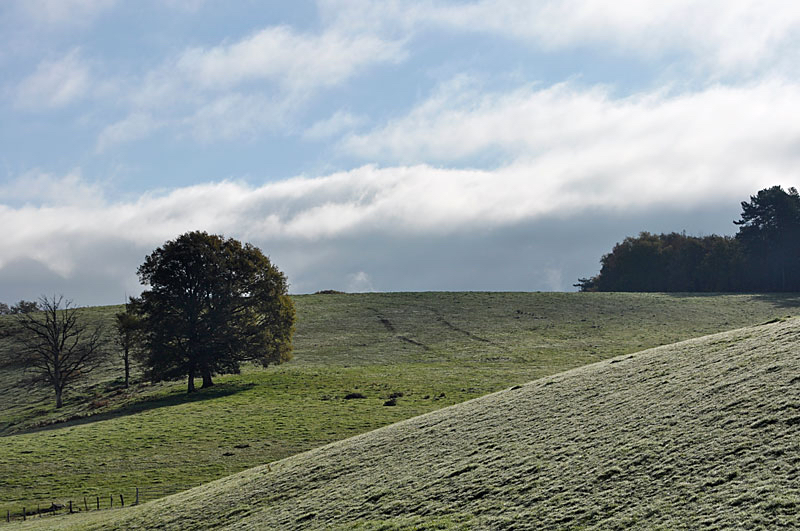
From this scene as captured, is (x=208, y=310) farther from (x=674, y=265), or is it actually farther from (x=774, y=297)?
(x=674, y=265)

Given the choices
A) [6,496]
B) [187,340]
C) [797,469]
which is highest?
[187,340]

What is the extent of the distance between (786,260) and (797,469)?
137503mm

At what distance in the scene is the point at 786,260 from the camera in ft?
442

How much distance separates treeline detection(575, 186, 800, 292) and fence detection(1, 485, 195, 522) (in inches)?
4749

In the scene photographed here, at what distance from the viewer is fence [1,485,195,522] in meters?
35.5

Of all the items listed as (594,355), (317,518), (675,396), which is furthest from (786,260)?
(317,518)

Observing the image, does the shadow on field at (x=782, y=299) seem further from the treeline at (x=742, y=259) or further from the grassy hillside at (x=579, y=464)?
the grassy hillside at (x=579, y=464)

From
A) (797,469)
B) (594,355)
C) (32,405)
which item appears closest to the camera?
(797,469)

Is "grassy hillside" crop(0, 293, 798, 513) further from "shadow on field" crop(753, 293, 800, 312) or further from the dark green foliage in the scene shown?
the dark green foliage

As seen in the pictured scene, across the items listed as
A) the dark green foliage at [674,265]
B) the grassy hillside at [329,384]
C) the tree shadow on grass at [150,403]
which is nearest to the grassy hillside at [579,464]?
the grassy hillside at [329,384]

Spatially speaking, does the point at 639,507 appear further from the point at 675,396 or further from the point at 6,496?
the point at 6,496

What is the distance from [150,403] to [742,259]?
4598 inches

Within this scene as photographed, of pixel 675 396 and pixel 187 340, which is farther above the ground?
pixel 187 340

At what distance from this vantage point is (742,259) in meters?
135
